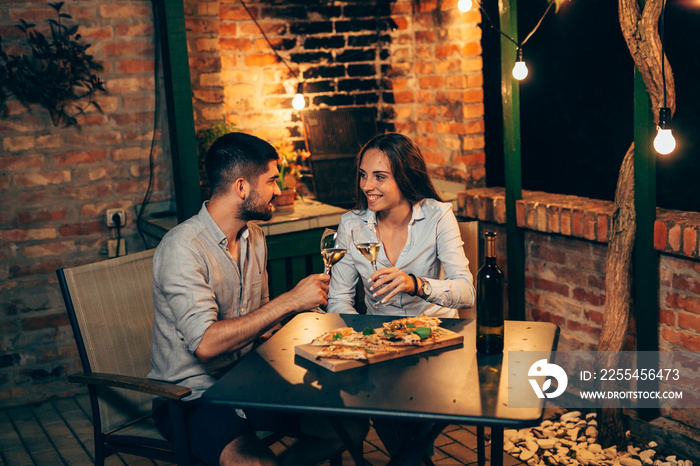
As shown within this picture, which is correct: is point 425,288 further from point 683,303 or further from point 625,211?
point 683,303

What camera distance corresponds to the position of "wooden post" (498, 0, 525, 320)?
358cm

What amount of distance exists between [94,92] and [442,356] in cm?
279

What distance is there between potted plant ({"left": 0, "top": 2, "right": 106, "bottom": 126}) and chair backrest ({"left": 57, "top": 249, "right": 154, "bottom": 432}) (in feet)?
5.45

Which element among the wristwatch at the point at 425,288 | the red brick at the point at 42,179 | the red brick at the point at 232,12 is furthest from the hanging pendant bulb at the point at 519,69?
the red brick at the point at 42,179

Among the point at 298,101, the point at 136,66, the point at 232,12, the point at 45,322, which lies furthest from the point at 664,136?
the point at 45,322

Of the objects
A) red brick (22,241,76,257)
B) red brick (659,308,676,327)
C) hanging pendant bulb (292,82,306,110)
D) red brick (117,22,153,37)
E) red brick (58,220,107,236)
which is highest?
red brick (117,22,153,37)

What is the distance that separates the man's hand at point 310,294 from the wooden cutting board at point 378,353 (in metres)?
0.19

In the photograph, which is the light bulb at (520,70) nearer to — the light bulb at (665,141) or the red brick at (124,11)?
the light bulb at (665,141)

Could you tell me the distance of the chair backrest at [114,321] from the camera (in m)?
2.32

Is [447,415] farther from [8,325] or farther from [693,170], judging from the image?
[8,325]

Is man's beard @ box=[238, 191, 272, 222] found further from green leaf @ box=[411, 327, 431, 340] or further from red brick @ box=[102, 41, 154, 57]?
red brick @ box=[102, 41, 154, 57]

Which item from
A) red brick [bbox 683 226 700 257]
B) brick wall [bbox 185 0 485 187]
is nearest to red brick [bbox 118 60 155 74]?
brick wall [bbox 185 0 485 187]

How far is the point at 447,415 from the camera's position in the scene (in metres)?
1.58

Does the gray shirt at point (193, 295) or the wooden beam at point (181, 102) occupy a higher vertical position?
the wooden beam at point (181, 102)
